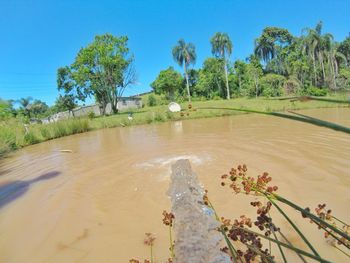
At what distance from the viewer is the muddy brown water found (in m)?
2.66

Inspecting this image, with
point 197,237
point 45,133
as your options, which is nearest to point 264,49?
point 45,133

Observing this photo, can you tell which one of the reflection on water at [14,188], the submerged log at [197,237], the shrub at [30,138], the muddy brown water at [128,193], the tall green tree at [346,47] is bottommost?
the muddy brown water at [128,193]

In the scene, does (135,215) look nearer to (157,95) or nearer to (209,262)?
(209,262)

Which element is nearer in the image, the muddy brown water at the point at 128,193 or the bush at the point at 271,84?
the muddy brown water at the point at 128,193

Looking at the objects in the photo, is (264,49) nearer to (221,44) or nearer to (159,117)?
(221,44)

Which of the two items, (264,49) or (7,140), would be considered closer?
(7,140)

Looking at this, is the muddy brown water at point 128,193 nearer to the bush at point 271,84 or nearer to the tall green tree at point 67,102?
the bush at point 271,84

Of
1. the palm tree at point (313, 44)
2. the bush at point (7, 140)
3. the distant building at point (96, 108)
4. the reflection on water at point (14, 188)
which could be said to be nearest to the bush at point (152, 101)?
the distant building at point (96, 108)

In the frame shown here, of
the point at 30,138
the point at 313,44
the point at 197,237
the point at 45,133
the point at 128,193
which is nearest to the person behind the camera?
the point at 197,237

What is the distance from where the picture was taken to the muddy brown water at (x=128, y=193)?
8.71 feet

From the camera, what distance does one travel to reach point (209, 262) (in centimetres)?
150

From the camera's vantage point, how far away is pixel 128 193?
4.05 metres

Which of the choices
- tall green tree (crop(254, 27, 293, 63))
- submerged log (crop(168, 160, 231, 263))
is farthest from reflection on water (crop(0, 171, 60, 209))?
tall green tree (crop(254, 27, 293, 63))

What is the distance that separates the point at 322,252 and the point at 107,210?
261cm
